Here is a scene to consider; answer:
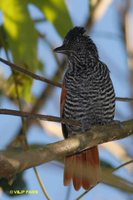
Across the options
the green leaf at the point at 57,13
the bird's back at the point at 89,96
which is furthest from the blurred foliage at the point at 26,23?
the bird's back at the point at 89,96

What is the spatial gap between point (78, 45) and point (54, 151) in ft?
7.04

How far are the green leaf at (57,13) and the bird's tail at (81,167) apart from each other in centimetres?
Answer: 99

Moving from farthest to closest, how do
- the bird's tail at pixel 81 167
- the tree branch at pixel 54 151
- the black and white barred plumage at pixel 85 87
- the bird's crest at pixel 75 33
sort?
the black and white barred plumage at pixel 85 87 < the bird's crest at pixel 75 33 < the bird's tail at pixel 81 167 < the tree branch at pixel 54 151

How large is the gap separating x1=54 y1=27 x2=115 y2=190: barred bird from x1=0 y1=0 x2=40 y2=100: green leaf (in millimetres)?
1072

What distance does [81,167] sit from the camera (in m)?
3.69

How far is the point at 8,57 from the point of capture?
300 centimetres

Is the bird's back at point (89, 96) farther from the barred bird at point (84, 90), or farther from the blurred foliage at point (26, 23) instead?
the blurred foliage at point (26, 23)

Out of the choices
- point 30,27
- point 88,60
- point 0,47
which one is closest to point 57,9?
point 30,27

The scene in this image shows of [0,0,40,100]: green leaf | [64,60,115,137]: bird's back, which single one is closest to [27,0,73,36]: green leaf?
[0,0,40,100]: green leaf

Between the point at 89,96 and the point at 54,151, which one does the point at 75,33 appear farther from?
the point at 54,151

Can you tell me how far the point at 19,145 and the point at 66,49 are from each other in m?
1.08

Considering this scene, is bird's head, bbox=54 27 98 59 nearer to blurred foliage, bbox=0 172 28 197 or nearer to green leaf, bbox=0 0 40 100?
green leaf, bbox=0 0 40 100

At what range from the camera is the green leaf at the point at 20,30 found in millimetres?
2788

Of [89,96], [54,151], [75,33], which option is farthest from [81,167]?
[54,151]
